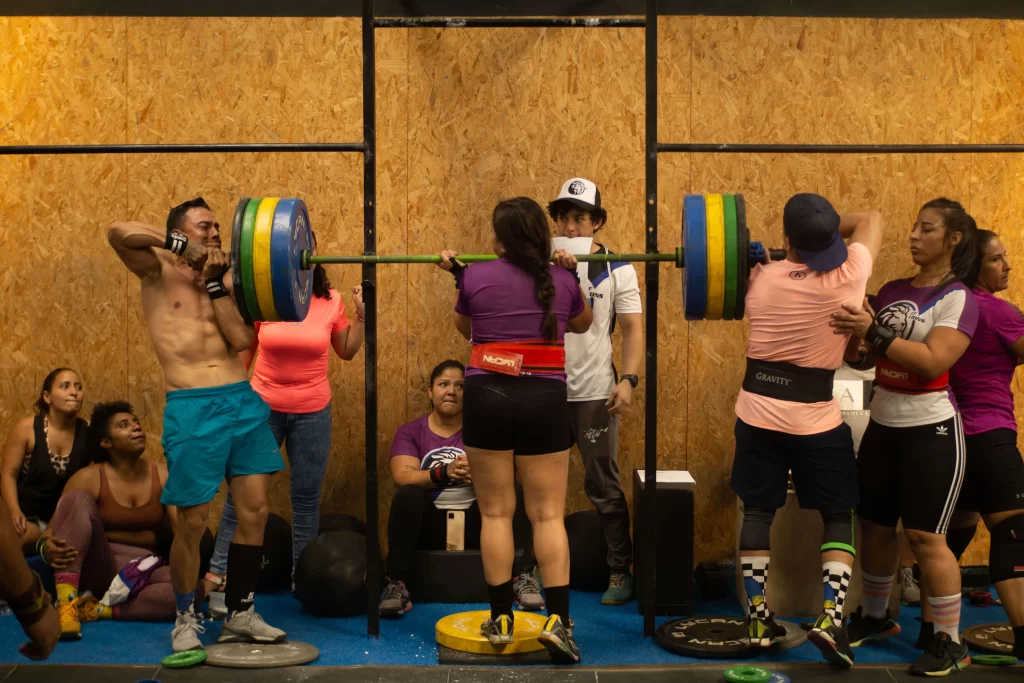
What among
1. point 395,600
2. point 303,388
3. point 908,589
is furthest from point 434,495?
point 908,589

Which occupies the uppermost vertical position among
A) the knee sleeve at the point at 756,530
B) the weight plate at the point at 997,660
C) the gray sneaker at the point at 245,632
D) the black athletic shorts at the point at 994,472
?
the black athletic shorts at the point at 994,472

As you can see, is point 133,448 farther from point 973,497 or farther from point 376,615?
point 973,497

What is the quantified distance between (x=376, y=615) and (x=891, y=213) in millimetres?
2995

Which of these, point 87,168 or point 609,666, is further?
point 87,168

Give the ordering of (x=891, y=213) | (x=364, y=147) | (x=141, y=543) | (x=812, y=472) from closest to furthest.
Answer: (x=812, y=472) → (x=364, y=147) → (x=141, y=543) → (x=891, y=213)

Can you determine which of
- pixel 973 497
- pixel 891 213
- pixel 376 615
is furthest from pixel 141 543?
pixel 891 213

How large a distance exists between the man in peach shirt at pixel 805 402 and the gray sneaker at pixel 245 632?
1736 mm

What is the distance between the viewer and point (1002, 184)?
5438 mm

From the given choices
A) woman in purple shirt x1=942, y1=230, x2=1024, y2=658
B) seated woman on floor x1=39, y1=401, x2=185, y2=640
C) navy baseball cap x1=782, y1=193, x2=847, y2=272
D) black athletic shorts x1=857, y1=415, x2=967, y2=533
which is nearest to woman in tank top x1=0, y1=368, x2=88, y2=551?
seated woman on floor x1=39, y1=401, x2=185, y2=640

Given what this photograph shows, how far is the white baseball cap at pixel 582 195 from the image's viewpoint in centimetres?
485

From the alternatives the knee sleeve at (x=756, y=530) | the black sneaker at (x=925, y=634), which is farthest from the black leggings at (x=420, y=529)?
the black sneaker at (x=925, y=634)

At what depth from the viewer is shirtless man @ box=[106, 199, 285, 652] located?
13.5ft

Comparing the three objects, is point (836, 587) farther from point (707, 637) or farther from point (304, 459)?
point (304, 459)

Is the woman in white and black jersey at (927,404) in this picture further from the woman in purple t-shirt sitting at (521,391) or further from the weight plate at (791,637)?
the woman in purple t-shirt sitting at (521,391)
